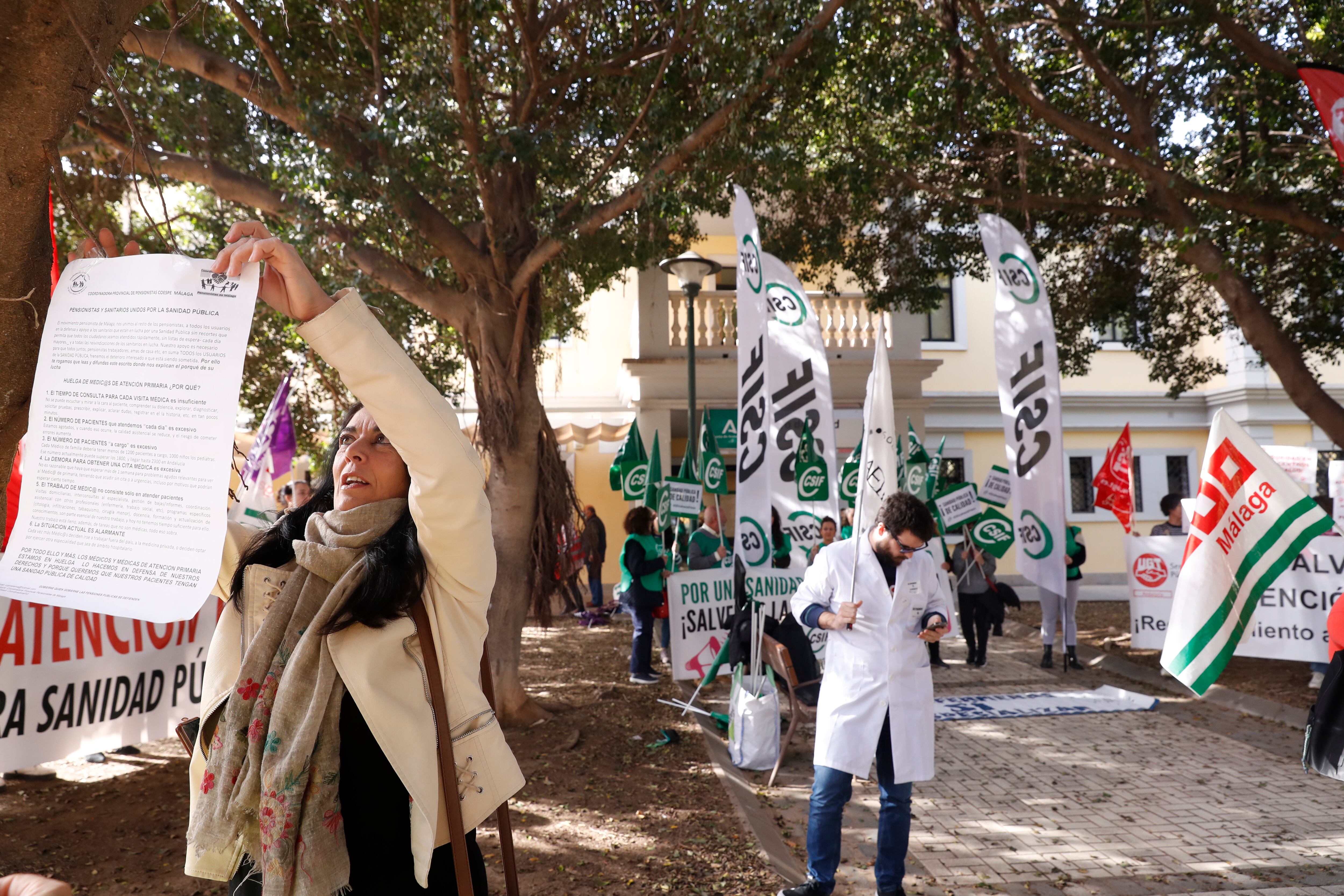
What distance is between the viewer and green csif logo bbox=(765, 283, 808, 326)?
704 cm

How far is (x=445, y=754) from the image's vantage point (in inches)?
75.3

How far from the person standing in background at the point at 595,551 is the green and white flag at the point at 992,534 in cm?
532

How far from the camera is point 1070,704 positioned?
8.55m

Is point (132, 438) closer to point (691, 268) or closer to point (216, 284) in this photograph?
point (216, 284)

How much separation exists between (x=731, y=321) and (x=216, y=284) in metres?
14.1

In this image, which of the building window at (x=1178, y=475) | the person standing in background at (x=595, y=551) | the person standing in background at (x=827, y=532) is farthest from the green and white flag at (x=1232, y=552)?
the building window at (x=1178, y=475)

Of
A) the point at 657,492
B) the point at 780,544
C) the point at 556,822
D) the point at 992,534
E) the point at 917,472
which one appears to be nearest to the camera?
the point at 556,822

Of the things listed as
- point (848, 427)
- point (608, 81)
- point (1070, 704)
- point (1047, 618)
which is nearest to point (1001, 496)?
point (1047, 618)

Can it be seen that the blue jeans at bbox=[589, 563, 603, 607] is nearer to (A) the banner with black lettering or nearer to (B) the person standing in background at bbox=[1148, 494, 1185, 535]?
(B) the person standing in background at bbox=[1148, 494, 1185, 535]

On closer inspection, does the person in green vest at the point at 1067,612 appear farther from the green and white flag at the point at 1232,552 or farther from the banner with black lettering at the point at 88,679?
the banner with black lettering at the point at 88,679

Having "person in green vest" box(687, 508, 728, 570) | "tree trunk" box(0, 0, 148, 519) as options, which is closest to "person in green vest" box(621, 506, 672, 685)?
"person in green vest" box(687, 508, 728, 570)

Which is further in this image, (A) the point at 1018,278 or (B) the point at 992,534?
(B) the point at 992,534

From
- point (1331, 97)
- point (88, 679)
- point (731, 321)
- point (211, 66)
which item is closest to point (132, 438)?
point (88, 679)

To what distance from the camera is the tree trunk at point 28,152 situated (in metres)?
1.84
